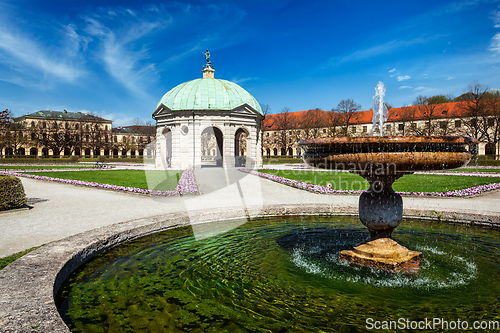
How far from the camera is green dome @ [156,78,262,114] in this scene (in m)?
38.8

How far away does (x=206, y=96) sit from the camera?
39.4 m

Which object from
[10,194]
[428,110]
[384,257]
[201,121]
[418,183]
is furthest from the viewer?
[428,110]

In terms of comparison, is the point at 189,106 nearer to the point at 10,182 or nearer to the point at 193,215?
the point at 10,182

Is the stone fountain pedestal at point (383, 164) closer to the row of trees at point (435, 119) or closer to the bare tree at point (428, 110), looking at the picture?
the row of trees at point (435, 119)

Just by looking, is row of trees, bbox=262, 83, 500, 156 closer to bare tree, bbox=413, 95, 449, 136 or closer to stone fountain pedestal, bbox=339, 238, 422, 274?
bare tree, bbox=413, 95, 449, 136

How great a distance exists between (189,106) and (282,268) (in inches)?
1425

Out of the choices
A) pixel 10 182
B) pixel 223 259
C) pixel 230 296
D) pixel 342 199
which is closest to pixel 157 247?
pixel 223 259

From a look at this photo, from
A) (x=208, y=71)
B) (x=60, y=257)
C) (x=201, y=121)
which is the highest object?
(x=208, y=71)

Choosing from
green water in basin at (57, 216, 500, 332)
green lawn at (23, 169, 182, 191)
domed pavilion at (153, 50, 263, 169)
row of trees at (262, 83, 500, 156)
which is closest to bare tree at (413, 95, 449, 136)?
row of trees at (262, 83, 500, 156)

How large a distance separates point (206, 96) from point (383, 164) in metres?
→ 37.2

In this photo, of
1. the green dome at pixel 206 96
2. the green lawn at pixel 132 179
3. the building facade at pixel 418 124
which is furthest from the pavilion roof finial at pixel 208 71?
the green lawn at pixel 132 179

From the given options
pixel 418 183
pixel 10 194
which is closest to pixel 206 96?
pixel 418 183

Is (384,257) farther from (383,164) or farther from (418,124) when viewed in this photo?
(418,124)

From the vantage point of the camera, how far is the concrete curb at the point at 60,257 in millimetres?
2580
